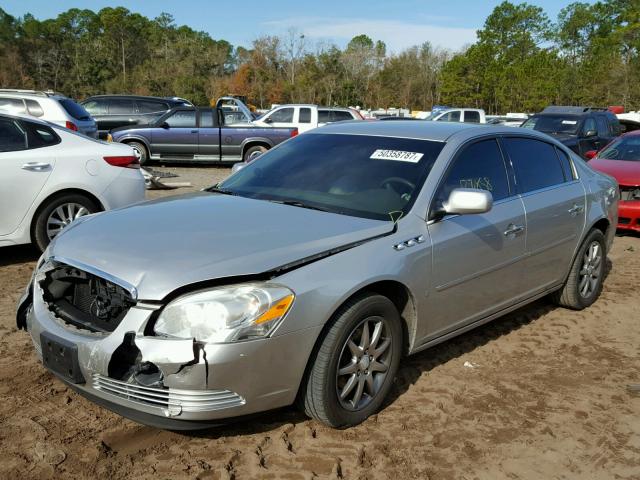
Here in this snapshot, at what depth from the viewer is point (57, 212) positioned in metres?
6.46

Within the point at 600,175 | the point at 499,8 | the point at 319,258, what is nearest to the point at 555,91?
the point at 499,8

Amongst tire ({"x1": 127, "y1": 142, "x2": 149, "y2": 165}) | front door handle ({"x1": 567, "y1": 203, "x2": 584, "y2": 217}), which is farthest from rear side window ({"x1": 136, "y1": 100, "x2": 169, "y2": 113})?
front door handle ({"x1": 567, "y1": 203, "x2": 584, "y2": 217})

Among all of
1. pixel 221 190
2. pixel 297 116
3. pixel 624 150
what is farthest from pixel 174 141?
pixel 221 190

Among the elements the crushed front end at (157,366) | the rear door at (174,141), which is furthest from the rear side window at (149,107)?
the crushed front end at (157,366)

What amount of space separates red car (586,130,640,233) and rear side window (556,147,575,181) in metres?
3.90

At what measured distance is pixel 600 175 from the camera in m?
5.97

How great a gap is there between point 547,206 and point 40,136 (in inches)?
194

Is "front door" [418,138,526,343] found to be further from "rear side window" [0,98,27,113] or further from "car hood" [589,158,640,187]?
"rear side window" [0,98,27,113]

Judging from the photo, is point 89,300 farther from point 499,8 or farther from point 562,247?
point 499,8

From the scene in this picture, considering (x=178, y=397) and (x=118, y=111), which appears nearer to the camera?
(x=178, y=397)

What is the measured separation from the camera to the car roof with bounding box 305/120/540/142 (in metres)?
4.39

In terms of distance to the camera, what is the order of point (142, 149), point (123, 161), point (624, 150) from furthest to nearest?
point (142, 149) < point (624, 150) < point (123, 161)

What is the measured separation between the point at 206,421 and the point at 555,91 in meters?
57.2

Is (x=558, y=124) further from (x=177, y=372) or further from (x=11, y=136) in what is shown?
(x=177, y=372)
